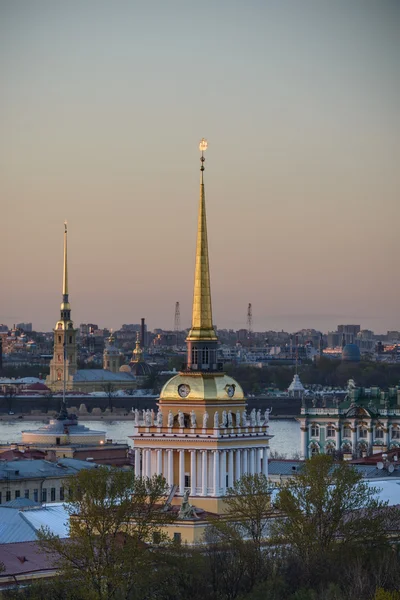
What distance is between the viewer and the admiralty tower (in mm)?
34719

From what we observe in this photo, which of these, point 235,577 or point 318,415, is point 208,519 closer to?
point 235,577

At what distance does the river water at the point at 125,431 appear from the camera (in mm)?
83669

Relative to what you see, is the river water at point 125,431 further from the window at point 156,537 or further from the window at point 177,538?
the window at point 156,537

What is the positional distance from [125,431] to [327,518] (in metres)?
71.8

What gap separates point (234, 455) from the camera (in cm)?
3516

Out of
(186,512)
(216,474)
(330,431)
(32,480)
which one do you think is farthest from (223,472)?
(330,431)

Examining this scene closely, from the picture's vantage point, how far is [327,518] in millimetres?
33438

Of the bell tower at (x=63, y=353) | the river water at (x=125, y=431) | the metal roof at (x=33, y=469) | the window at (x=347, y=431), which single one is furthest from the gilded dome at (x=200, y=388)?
the bell tower at (x=63, y=353)

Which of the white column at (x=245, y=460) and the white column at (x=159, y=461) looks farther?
the white column at (x=245, y=460)

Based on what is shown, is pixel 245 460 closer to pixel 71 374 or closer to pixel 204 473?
pixel 204 473

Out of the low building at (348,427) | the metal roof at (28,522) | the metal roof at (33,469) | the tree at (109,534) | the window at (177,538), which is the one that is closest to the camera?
the tree at (109,534)

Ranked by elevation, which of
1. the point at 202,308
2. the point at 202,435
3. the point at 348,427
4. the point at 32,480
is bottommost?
the point at 32,480

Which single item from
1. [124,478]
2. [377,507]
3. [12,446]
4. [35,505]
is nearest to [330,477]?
[377,507]

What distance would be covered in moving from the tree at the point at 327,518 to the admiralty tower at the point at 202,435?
0.88m
